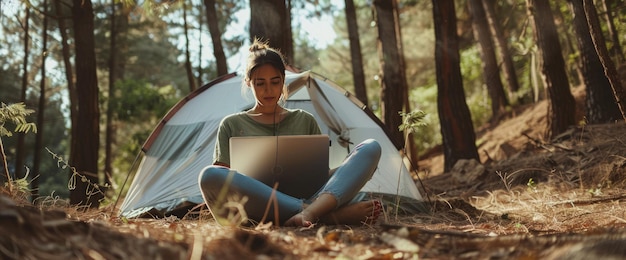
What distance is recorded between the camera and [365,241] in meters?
2.07

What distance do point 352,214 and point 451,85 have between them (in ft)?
16.9

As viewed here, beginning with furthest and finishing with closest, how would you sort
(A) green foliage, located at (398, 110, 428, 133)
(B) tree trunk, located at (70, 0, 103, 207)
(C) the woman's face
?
(B) tree trunk, located at (70, 0, 103, 207) < (A) green foliage, located at (398, 110, 428, 133) < (C) the woman's face

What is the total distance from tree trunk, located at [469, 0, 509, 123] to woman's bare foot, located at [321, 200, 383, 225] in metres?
9.96

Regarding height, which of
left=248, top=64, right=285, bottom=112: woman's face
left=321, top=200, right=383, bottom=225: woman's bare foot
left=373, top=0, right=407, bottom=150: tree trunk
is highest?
left=373, top=0, right=407, bottom=150: tree trunk

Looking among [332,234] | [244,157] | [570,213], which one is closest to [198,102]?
[244,157]

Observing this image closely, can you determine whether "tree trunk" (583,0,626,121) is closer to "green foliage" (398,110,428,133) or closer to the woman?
"green foliage" (398,110,428,133)

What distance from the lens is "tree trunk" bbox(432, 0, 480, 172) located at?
7723mm

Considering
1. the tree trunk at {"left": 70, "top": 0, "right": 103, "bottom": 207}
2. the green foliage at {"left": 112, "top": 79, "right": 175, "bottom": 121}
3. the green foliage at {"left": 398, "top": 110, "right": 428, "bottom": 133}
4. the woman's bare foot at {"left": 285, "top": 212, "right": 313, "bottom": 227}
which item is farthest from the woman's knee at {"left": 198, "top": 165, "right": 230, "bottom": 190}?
the green foliage at {"left": 112, "top": 79, "right": 175, "bottom": 121}

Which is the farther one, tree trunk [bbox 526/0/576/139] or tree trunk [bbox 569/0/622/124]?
tree trunk [bbox 526/0/576/139]

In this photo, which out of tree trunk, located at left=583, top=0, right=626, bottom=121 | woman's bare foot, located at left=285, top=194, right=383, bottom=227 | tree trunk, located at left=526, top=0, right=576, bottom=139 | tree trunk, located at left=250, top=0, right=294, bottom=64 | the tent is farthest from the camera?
tree trunk, located at left=526, top=0, right=576, bottom=139

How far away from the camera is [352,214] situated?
2.96m

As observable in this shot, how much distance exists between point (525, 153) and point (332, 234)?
243 inches

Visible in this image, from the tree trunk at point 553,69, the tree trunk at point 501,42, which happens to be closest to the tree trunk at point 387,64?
the tree trunk at point 553,69

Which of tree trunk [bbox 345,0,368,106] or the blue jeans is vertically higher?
tree trunk [bbox 345,0,368,106]
